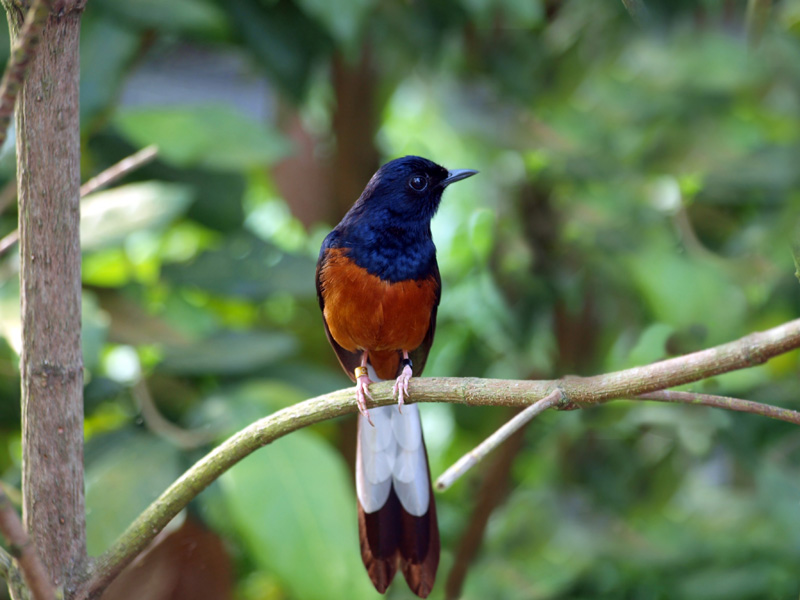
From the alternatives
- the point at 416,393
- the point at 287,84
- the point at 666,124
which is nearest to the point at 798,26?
the point at 666,124

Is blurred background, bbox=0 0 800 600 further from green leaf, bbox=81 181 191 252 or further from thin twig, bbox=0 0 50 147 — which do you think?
thin twig, bbox=0 0 50 147

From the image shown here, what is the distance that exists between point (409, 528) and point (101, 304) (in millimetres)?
1525

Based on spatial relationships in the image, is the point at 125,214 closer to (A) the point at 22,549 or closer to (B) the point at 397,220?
(B) the point at 397,220

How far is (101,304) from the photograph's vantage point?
8.54 feet

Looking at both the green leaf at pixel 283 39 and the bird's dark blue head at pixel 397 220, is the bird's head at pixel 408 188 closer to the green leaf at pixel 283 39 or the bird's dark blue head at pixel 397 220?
the bird's dark blue head at pixel 397 220

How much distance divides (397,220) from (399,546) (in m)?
0.62

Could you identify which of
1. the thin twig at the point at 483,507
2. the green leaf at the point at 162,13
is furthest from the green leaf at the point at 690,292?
the green leaf at the point at 162,13

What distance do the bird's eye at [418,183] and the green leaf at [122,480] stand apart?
1.09 meters

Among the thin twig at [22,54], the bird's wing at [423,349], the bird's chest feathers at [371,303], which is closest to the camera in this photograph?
the thin twig at [22,54]

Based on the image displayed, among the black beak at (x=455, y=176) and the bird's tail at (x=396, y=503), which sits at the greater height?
the black beak at (x=455, y=176)

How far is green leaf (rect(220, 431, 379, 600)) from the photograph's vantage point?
2.00 meters

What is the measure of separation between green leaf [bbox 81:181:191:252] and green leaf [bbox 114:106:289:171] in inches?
6.3

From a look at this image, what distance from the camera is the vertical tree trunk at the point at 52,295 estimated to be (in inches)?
39.7

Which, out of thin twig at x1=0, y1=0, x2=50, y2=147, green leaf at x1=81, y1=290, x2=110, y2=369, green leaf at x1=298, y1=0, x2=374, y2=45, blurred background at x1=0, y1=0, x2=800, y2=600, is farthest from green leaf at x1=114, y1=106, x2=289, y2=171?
thin twig at x1=0, y1=0, x2=50, y2=147
